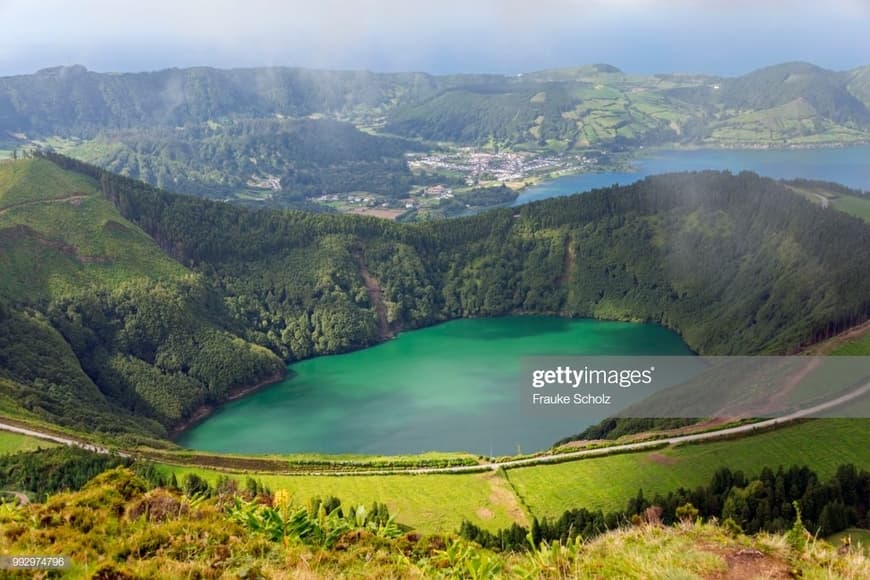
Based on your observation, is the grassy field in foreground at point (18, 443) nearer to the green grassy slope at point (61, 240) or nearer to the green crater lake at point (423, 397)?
the green crater lake at point (423, 397)

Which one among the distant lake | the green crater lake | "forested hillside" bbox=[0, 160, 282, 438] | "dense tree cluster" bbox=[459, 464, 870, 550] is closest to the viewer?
"dense tree cluster" bbox=[459, 464, 870, 550]

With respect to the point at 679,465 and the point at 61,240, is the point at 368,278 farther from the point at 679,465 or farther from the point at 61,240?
the point at 679,465

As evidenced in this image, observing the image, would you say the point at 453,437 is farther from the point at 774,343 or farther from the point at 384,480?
the point at 774,343

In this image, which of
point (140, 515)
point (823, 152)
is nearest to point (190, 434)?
point (140, 515)

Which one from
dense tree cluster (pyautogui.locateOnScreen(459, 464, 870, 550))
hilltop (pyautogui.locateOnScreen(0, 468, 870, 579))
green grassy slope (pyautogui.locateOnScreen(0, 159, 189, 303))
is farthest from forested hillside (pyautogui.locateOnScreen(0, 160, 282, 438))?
hilltop (pyautogui.locateOnScreen(0, 468, 870, 579))

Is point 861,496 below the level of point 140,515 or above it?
below

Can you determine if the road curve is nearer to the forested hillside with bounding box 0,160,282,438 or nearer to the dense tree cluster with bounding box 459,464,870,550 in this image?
the dense tree cluster with bounding box 459,464,870,550

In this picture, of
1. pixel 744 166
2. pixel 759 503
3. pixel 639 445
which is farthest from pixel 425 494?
pixel 744 166
